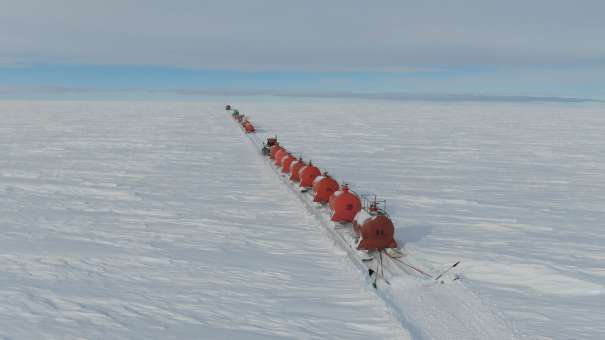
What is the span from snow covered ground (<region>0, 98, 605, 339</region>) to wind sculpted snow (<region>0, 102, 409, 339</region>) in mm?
45

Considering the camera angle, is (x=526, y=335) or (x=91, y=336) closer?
(x=91, y=336)

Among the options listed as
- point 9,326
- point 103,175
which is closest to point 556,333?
point 9,326

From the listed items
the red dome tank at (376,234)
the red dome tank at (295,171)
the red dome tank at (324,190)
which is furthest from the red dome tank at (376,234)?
the red dome tank at (295,171)

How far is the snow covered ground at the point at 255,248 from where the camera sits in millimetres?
8117

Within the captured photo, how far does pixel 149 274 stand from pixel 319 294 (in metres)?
3.66

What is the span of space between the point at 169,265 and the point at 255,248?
246cm

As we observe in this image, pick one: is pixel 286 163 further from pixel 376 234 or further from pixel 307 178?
pixel 376 234

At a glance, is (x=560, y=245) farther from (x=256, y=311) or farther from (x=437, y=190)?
(x=256, y=311)

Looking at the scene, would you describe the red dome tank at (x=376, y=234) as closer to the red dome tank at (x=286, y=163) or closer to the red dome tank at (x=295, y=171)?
the red dome tank at (x=295, y=171)

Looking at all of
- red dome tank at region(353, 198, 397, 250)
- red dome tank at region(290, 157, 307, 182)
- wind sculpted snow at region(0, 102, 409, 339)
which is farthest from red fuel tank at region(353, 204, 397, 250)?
red dome tank at region(290, 157, 307, 182)

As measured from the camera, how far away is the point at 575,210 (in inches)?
651

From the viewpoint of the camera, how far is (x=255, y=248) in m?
12.4

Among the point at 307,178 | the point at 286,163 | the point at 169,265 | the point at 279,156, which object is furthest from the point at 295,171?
the point at 169,265

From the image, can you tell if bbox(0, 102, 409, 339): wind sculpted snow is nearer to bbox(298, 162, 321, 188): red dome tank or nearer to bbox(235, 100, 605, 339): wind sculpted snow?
bbox(298, 162, 321, 188): red dome tank
